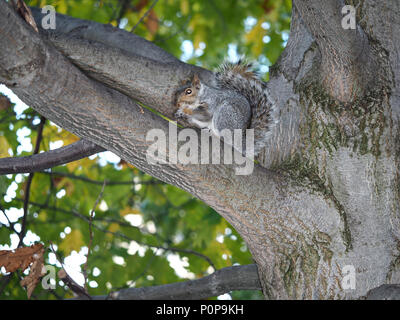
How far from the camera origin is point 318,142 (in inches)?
68.6

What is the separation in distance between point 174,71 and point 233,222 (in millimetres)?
728

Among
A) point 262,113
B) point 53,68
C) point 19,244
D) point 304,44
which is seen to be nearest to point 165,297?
point 19,244

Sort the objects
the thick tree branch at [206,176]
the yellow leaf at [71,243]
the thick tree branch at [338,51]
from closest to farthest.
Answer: the thick tree branch at [206,176], the thick tree branch at [338,51], the yellow leaf at [71,243]

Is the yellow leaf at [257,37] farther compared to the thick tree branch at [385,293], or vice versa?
the yellow leaf at [257,37]

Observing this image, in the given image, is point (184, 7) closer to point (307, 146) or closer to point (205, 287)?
point (307, 146)

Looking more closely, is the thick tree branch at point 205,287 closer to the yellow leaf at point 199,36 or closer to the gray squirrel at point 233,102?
the gray squirrel at point 233,102

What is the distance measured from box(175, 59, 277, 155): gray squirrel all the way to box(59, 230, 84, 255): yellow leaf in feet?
3.54

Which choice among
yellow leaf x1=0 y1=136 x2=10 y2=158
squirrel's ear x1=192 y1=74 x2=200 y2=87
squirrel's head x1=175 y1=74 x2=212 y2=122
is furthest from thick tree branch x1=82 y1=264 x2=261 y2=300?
yellow leaf x1=0 y1=136 x2=10 y2=158

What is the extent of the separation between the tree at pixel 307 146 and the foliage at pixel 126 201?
676 mm

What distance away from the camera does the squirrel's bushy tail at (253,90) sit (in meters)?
1.98

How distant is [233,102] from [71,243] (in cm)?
137

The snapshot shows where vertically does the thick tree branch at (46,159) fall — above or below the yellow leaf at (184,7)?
below

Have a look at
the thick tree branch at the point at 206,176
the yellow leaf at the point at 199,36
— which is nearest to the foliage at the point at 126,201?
the yellow leaf at the point at 199,36
